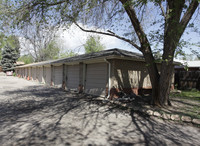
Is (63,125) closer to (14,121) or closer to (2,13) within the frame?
(14,121)

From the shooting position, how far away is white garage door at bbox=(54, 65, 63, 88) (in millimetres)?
15241

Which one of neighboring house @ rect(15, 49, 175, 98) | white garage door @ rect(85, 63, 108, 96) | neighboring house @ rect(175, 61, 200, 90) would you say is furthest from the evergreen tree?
neighboring house @ rect(175, 61, 200, 90)

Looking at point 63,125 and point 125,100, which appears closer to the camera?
point 63,125

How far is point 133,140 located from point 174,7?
5.46 m

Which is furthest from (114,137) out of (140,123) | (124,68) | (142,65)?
(142,65)

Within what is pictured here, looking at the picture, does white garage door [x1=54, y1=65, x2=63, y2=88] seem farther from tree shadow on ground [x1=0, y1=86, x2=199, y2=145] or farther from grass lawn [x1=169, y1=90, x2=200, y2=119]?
grass lawn [x1=169, y1=90, x2=200, y2=119]

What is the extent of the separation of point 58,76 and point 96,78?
6807 mm

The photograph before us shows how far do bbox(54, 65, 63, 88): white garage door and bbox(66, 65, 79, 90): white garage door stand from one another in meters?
1.42

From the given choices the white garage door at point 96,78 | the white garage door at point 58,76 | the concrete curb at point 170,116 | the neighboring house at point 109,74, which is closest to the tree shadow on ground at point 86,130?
the concrete curb at point 170,116

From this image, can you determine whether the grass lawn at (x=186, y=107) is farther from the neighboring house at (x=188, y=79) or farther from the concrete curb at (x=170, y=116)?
the neighboring house at (x=188, y=79)

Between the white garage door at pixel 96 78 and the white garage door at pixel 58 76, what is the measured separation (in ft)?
15.9

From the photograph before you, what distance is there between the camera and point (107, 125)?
4.93 meters

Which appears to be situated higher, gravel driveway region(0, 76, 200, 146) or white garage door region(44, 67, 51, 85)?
white garage door region(44, 67, 51, 85)

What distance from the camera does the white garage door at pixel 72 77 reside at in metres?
12.7
